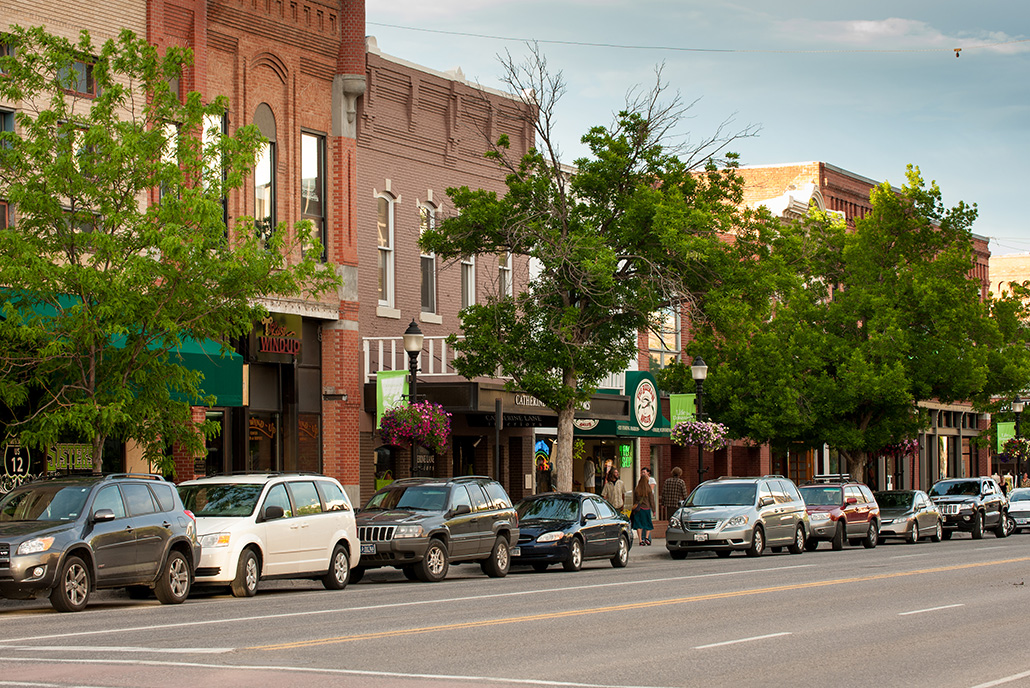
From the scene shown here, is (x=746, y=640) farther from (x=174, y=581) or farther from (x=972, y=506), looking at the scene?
(x=972, y=506)

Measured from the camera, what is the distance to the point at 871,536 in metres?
34.2

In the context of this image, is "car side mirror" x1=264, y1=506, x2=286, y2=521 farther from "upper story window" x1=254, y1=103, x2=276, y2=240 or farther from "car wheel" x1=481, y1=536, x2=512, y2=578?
"upper story window" x1=254, y1=103, x2=276, y2=240

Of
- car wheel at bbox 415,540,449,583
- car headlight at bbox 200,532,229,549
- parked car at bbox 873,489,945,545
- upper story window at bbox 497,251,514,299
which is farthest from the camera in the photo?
parked car at bbox 873,489,945,545

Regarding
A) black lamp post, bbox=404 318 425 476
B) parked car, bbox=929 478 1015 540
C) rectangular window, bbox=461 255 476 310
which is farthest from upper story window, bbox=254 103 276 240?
parked car, bbox=929 478 1015 540

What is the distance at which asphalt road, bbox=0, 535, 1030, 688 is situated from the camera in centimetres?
1066

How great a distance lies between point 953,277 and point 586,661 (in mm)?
32468

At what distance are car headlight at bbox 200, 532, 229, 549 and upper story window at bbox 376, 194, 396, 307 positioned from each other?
578 inches

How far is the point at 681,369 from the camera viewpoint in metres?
36.5

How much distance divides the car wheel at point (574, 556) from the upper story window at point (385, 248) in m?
9.51

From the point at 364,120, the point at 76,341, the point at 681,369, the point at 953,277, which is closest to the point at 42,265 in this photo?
the point at 76,341

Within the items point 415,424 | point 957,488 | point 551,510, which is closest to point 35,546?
point 415,424

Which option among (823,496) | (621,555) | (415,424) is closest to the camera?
(415,424)

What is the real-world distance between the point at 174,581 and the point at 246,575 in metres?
1.33

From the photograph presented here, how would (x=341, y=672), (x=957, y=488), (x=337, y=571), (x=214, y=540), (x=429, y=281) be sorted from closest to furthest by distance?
(x=341, y=672)
(x=214, y=540)
(x=337, y=571)
(x=429, y=281)
(x=957, y=488)
